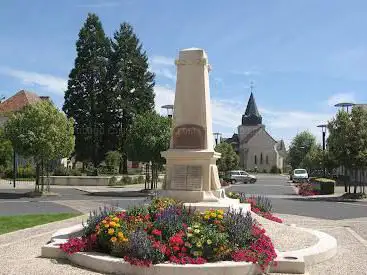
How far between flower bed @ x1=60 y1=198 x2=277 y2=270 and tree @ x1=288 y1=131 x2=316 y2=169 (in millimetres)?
107384

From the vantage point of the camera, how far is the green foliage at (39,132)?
91.2ft

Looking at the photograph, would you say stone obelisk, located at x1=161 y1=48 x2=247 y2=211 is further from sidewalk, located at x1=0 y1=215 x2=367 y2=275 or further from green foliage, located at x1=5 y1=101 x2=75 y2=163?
green foliage, located at x1=5 y1=101 x2=75 y2=163

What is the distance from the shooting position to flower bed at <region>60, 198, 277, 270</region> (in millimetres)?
8227

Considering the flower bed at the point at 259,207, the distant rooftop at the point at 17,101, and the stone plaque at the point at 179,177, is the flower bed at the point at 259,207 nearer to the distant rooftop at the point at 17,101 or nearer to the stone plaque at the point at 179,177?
the stone plaque at the point at 179,177

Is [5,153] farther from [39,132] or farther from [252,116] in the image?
[252,116]

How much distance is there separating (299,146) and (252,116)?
2372 centimetres

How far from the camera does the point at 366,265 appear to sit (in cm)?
934

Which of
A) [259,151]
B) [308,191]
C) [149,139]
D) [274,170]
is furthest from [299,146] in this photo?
[149,139]

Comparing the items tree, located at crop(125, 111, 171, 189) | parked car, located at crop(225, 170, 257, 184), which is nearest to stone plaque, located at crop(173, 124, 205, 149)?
tree, located at crop(125, 111, 171, 189)

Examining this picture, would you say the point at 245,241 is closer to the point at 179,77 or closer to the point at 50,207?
the point at 179,77

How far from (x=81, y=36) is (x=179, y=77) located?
45.5 metres

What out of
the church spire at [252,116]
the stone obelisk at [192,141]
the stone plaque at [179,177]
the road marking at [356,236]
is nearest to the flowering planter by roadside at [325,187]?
the road marking at [356,236]

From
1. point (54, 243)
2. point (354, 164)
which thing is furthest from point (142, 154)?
point (54, 243)

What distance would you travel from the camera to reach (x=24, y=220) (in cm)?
1594
